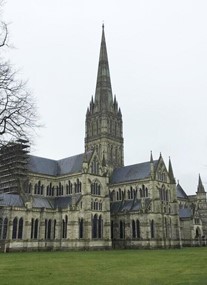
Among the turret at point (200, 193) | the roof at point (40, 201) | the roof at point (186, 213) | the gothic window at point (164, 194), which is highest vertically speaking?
the turret at point (200, 193)

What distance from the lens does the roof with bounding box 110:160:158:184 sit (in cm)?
7675

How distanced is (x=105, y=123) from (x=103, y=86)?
12214mm

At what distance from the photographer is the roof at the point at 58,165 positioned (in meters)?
76.2

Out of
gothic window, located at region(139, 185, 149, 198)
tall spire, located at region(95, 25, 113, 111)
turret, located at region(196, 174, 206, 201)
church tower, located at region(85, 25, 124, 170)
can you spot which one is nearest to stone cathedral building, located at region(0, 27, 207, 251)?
gothic window, located at region(139, 185, 149, 198)

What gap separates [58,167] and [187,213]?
36.0 meters

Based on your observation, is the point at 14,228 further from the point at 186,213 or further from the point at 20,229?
the point at 186,213

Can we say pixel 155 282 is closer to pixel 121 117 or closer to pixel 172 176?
pixel 172 176

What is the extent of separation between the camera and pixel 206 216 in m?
102

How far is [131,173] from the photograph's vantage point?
79.9 metres

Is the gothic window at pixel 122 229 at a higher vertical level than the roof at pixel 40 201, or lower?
lower

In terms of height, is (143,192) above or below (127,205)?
above

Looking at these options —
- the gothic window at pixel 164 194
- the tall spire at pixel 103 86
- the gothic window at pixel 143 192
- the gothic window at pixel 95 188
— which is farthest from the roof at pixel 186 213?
the tall spire at pixel 103 86

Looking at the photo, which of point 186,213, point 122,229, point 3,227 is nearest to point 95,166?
point 122,229

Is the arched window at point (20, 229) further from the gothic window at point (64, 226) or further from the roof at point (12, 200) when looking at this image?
the gothic window at point (64, 226)
